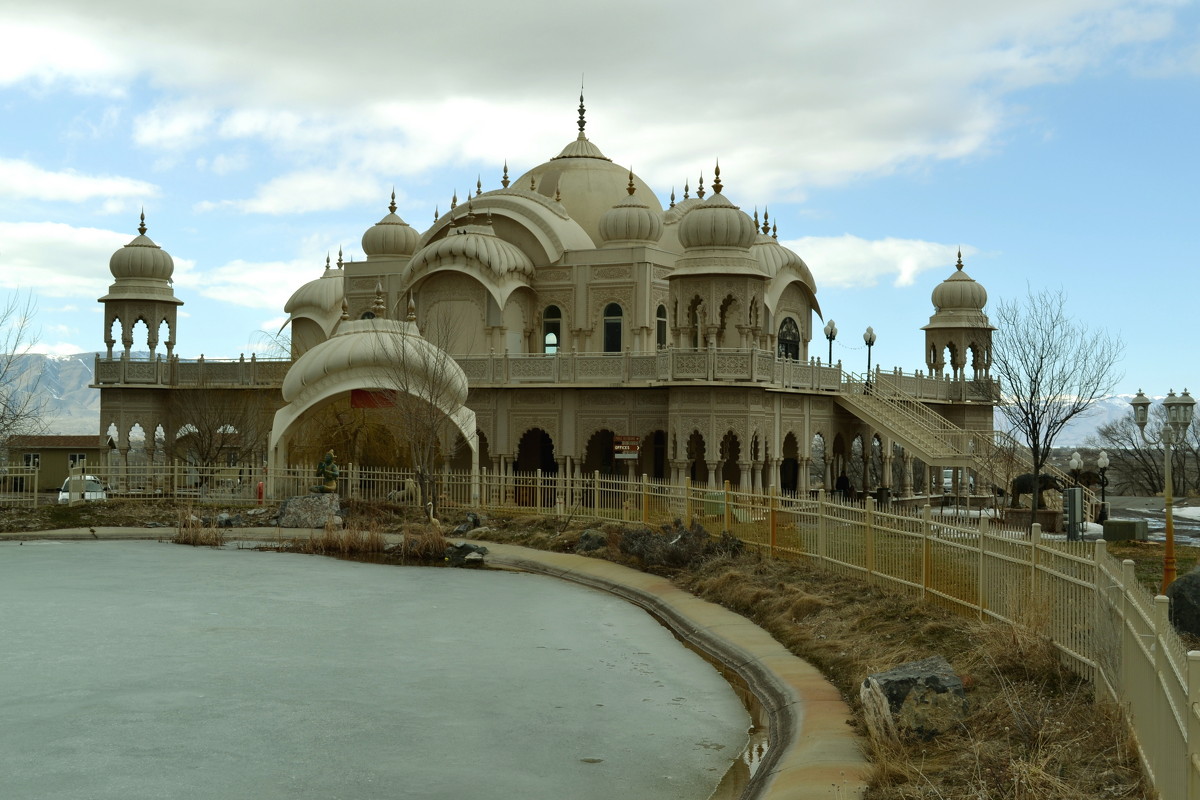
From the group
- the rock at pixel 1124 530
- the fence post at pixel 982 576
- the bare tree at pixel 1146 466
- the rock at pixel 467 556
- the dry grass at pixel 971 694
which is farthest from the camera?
the bare tree at pixel 1146 466

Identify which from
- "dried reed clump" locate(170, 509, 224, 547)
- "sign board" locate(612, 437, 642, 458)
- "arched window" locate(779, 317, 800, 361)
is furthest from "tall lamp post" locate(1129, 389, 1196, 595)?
"arched window" locate(779, 317, 800, 361)

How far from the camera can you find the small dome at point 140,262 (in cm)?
3909

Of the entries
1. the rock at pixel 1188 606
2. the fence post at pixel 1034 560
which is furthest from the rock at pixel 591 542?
the rock at pixel 1188 606

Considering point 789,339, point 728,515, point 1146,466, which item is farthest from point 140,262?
point 1146,466

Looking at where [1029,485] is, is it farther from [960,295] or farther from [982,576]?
[982,576]

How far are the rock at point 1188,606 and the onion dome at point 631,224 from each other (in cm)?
2633

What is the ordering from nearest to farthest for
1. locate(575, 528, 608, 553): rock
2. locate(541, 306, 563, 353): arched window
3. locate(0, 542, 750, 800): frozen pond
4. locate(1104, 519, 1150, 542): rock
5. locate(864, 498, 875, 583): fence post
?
locate(0, 542, 750, 800): frozen pond
locate(864, 498, 875, 583): fence post
locate(575, 528, 608, 553): rock
locate(1104, 519, 1150, 542): rock
locate(541, 306, 563, 353): arched window

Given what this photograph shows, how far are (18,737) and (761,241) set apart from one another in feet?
100

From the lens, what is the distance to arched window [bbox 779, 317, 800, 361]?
3753cm

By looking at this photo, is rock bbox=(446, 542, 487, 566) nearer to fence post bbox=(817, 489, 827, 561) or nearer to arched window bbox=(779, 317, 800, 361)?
fence post bbox=(817, 489, 827, 561)

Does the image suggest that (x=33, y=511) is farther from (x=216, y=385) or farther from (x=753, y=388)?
(x=753, y=388)

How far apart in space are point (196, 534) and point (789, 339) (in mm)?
20288

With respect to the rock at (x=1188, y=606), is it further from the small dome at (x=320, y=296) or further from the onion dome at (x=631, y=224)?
the small dome at (x=320, y=296)

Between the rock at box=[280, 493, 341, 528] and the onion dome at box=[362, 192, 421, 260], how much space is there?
53.8 ft
